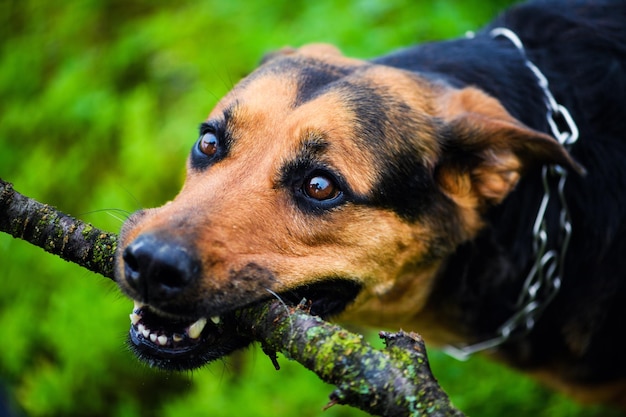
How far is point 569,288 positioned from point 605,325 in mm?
313

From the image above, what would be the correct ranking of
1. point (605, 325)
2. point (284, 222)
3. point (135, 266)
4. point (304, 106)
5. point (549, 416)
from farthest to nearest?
1. point (549, 416)
2. point (605, 325)
3. point (304, 106)
4. point (284, 222)
5. point (135, 266)

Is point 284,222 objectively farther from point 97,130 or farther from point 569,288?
point 97,130

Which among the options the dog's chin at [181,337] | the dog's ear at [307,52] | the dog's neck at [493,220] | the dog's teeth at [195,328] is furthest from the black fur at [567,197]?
the dog's teeth at [195,328]

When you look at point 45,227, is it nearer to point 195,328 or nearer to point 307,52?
point 195,328

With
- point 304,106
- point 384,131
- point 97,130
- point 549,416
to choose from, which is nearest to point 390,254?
point 384,131

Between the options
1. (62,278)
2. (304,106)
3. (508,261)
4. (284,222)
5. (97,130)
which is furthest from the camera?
(97,130)

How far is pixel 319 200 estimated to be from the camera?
9.89ft

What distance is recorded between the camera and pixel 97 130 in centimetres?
653

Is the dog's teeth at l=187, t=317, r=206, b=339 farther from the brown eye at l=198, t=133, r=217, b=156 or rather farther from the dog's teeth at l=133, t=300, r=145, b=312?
the brown eye at l=198, t=133, r=217, b=156

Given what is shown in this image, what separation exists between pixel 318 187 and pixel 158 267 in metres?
0.86

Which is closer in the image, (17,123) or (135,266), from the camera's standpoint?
(135,266)

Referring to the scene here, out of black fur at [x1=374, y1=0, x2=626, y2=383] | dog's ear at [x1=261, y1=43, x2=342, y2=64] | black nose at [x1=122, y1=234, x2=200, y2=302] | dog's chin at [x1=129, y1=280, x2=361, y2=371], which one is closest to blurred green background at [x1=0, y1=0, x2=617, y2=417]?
dog's ear at [x1=261, y1=43, x2=342, y2=64]

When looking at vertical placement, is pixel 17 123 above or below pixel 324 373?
below

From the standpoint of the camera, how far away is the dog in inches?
106
